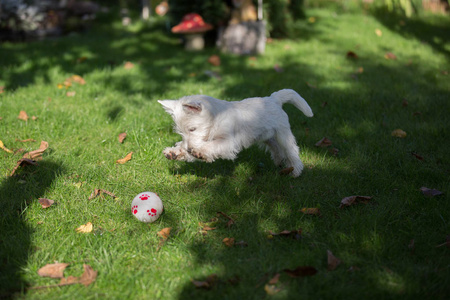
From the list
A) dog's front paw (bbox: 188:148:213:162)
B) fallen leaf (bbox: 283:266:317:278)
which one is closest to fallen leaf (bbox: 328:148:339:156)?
dog's front paw (bbox: 188:148:213:162)

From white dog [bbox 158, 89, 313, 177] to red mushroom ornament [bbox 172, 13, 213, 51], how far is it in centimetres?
425

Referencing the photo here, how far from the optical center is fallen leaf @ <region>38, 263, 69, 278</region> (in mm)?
2506

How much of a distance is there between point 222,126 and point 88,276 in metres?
1.45

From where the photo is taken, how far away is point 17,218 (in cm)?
302

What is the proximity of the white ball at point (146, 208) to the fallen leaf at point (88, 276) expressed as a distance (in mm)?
566

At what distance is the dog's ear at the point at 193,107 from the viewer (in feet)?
10.0

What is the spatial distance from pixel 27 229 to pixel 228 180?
1684 mm

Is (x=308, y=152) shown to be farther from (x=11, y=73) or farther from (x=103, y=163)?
(x=11, y=73)

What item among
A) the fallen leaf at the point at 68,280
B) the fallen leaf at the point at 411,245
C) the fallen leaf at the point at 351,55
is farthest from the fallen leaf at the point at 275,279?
the fallen leaf at the point at 351,55

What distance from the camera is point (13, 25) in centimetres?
859

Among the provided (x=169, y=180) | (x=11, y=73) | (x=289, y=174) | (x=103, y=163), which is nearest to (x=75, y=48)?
(x=11, y=73)

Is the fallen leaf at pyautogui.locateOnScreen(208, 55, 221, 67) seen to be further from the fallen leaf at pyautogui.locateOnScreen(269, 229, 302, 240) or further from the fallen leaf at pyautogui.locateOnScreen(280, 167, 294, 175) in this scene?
the fallen leaf at pyautogui.locateOnScreen(269, 229, 302, 240)

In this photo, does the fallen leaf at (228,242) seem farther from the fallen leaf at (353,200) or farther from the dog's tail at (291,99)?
the dog's tail at (291,99)

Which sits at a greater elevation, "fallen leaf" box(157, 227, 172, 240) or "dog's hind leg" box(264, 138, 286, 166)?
"dog's hind leg" box(264, 138, 286, 166)
